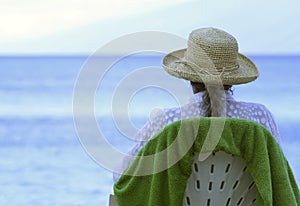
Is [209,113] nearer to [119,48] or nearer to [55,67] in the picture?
[119,48]

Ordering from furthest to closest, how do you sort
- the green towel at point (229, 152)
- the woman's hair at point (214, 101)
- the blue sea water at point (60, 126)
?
1. the blue sea water at point (60, 126)
2. the woman's hair at point (214, 101)
3. the green towel at point (229, 152)

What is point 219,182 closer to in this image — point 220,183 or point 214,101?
point 220,183

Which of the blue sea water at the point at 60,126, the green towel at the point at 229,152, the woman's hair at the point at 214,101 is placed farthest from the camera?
the blue sea water at the point at 60,126

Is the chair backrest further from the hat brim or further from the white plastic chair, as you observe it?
the hat brim

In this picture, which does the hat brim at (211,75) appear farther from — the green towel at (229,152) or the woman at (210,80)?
the green towel at (229,152)

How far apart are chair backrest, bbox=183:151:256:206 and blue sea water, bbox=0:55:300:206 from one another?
0.97 meters

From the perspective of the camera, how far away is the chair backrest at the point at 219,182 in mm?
1930

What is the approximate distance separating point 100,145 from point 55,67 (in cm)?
2147

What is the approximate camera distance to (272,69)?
74.3 ft

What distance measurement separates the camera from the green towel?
1883 millimetres

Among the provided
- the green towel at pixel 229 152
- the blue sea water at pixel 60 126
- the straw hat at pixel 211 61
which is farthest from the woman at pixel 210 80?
the blue sea water at pixel 60 126

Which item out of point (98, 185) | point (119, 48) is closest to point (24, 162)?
point (98, 185)

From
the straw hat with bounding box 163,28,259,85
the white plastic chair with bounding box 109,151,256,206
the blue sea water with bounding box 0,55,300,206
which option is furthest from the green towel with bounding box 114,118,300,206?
the blue sea water with bounding box 0,55,300,206

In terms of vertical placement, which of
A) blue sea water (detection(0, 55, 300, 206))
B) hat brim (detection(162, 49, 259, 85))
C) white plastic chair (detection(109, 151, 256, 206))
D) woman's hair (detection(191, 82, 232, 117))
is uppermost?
blue sea water (detection(0, 55, 300, 206))
